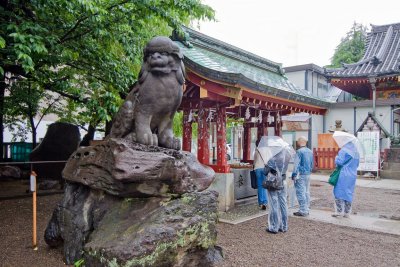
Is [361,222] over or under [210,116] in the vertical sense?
under

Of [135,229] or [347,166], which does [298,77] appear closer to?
[347,166]

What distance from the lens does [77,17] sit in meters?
5.57

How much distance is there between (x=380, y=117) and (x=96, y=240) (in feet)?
56.1

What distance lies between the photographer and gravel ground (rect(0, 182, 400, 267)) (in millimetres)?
4422

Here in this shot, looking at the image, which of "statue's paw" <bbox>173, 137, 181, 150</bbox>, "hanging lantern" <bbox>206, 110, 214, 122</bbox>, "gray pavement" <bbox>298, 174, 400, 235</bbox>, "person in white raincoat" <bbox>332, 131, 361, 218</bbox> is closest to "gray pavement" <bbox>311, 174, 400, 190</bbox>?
"gray pavement" <bbox>298, 174, 400, 235</bbox>

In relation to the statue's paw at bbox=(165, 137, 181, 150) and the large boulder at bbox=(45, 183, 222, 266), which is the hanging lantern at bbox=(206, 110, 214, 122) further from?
the large boulder at bbox=(45, 183, 222, 266)

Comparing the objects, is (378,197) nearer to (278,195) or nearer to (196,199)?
(278,195)

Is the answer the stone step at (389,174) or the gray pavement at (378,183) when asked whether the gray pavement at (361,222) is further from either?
the stone step at (389,174)

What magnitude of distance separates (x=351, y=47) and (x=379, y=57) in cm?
1362

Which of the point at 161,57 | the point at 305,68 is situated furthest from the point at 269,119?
the point at 305,68

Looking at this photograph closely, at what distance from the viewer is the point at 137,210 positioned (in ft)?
12.2

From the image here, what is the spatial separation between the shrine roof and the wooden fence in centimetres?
687

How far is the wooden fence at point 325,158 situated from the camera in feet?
53.0

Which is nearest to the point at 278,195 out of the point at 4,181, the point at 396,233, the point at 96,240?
the point at 396,233
